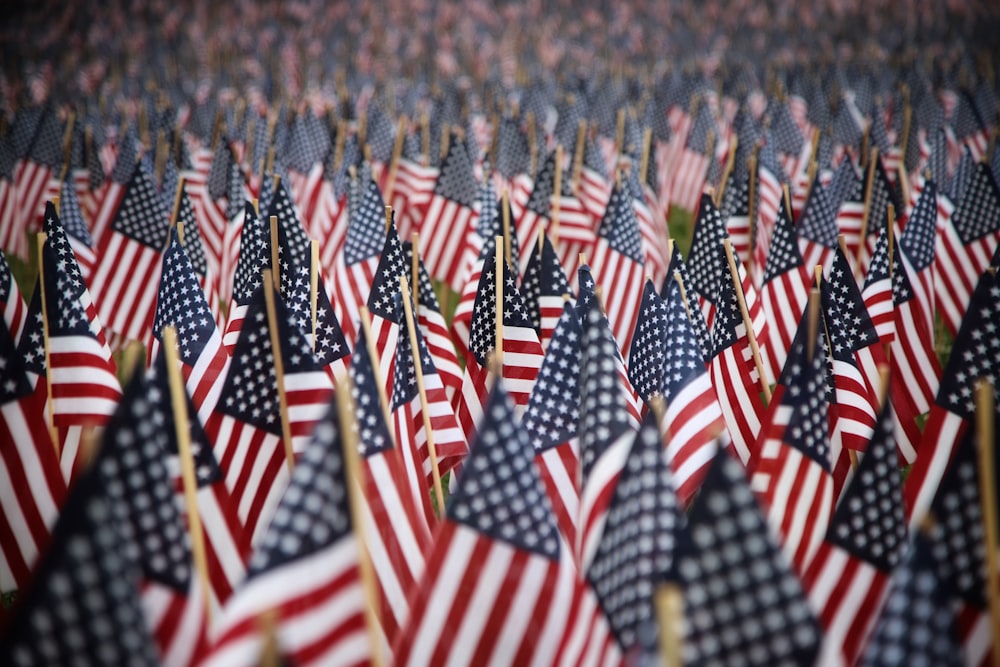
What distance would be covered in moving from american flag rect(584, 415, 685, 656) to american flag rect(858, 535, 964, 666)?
88cm

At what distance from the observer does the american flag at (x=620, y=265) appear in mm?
8602

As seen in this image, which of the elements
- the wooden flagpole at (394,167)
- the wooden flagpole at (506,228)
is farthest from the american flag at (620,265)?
the wooden flagpole at (394,167)

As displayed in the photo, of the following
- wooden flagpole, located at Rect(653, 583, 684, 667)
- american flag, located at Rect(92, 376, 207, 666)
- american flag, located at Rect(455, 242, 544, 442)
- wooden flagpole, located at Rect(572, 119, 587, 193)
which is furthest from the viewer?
wooden flagpole, located at Rect(572, 119, 587, 193)

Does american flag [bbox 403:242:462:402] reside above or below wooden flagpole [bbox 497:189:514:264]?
below

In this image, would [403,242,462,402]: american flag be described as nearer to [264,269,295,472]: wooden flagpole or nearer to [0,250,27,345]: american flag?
[264,269,295,472]: wooden flagpole

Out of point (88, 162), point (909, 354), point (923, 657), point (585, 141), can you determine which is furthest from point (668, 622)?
point (88, 162)

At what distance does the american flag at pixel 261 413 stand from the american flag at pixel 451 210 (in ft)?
17.9

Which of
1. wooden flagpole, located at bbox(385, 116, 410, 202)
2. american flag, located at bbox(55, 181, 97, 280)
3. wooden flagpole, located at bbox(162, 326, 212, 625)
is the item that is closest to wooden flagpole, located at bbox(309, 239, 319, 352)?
wooden flagpole, located at bbox(162, 326, 212, 625)

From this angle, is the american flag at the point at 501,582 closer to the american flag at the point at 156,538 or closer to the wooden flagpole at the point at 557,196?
the american flag at the point at 156,538

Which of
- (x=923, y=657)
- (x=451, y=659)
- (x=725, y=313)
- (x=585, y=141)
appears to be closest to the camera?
(x=923, y=657)

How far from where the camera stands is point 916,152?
520 inches

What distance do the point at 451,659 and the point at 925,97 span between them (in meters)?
14.7

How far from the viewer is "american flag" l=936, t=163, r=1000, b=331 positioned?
29.5ft

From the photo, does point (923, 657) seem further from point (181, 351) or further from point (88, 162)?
point (88, 162)
